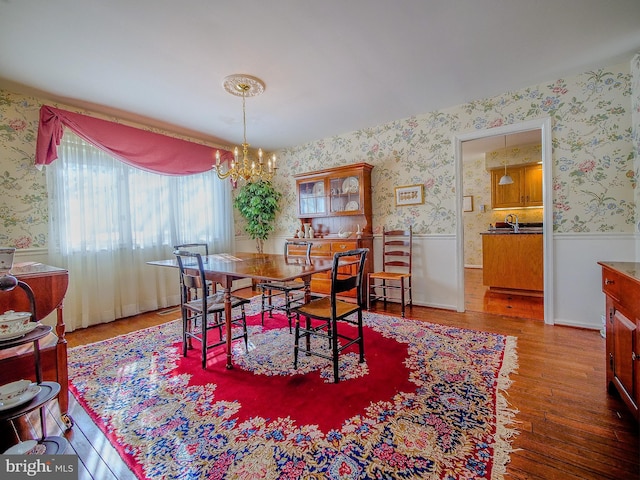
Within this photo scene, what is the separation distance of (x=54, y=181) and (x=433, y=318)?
15.0 feet

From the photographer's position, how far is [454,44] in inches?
90.1

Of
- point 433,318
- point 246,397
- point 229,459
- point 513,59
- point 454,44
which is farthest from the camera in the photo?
point 433,318

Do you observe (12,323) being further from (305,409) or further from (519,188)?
(519,188)

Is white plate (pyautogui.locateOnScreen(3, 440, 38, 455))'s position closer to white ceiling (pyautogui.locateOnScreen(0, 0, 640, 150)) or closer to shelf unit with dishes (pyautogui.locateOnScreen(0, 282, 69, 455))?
shelf unit with dishes (pyautogui.locateOnScreen(0, 282, 69, 455))

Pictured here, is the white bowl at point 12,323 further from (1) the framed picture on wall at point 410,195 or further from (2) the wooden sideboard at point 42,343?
(1) the framed picture on wall at point 410,195

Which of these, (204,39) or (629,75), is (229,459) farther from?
(629,75)

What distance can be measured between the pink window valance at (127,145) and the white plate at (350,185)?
2046mm

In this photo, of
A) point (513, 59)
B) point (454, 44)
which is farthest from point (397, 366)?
point (513, 59)

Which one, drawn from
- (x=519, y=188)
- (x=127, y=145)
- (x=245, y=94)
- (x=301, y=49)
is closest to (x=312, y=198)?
(x=245, y=94)

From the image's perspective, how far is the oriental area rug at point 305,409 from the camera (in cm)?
133

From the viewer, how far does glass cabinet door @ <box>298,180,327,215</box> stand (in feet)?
14.7

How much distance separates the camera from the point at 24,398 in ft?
3.81

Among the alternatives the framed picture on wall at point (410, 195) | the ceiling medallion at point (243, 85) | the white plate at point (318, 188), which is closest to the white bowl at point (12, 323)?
the ceiling medallion at point (243, 85)

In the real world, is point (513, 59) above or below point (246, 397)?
above
